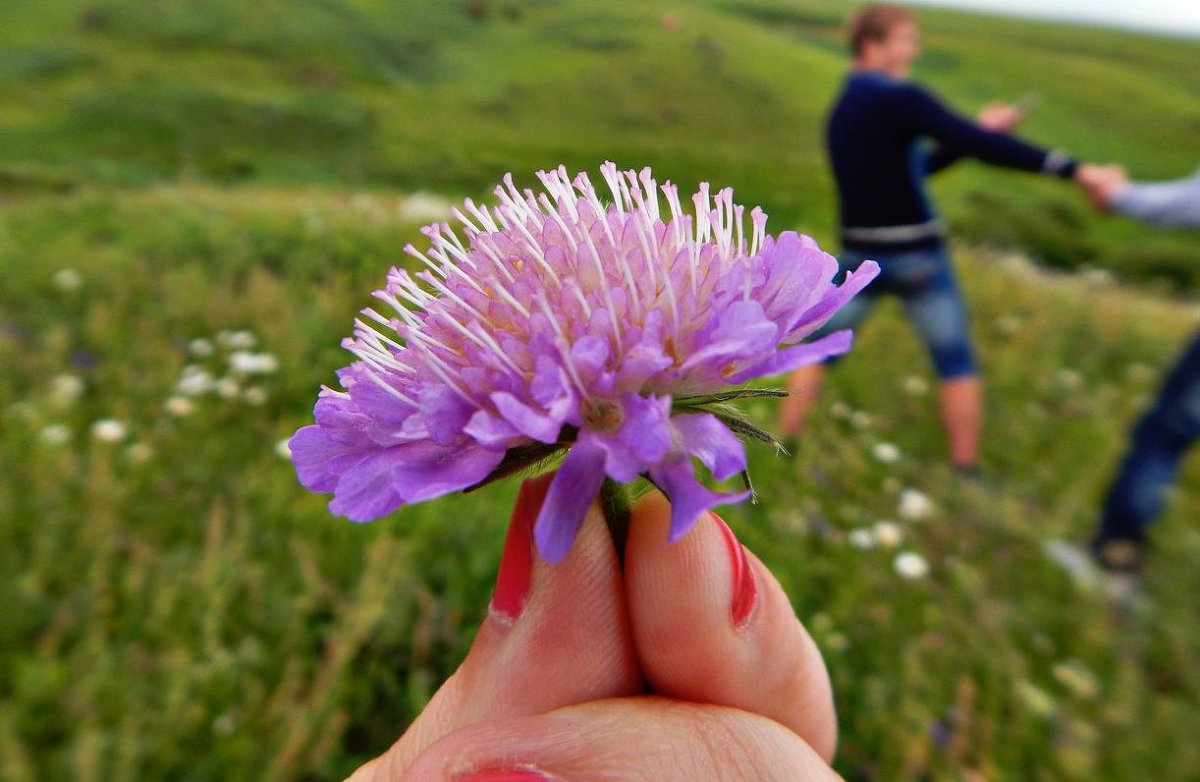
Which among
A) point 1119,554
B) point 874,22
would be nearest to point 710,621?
point 1119,554

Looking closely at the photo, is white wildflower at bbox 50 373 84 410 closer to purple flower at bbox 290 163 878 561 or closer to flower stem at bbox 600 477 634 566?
purple flower at bbox 290 163 878 561

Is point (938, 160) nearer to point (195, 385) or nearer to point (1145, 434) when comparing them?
point (1145, 434)

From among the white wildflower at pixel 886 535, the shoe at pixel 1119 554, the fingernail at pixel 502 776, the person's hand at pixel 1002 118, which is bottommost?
the shoe at pixel 1119 554

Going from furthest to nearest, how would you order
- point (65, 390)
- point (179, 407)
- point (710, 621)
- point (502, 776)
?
point (65, 390), point (179, 407), point (710, 621), point (502, 776)

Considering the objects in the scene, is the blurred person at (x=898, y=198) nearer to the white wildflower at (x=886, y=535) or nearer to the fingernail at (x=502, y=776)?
the white wildflower at (x=886, y=535)

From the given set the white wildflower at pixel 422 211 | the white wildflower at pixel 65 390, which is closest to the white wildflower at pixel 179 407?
the white wildflower at pixel 65 390

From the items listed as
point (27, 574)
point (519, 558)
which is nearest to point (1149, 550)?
point (519, 558)

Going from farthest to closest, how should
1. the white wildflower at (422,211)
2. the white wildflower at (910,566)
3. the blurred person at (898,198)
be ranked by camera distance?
1. the white wildflower at (422,211)
2. the blurred person at (898,198)
3. the white wildflower at (910,566)

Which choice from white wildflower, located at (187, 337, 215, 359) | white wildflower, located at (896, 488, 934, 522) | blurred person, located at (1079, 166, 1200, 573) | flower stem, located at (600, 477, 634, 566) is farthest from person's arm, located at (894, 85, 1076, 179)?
white wildflower, located at (187, 337, 215, 359)
